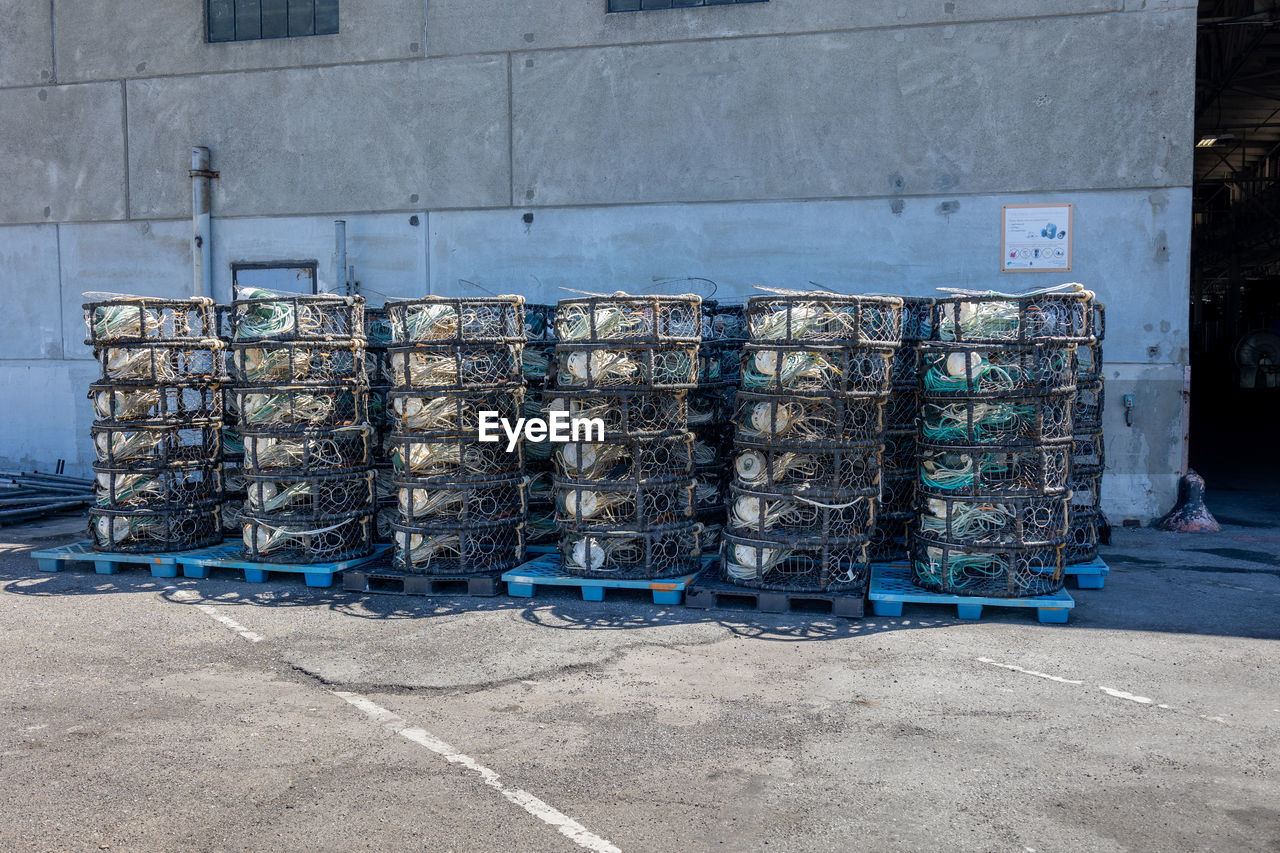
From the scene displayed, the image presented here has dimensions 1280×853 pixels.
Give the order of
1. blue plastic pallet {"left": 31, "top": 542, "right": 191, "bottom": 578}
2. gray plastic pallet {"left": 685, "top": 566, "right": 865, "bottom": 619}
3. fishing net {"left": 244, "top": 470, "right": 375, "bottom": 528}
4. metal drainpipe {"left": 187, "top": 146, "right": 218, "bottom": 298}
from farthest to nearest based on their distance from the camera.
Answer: metal drainpipe {"left": 187, "top": 146, "right": 218, "bottom": 298}
blue plastic pallet {"left": 31, "top": 542, "right": 191, "bottom": 578}
fishing net {"left": 244, "top": 470, "right": 375, "bottom": 528}
gray plastic pallet {"left": 685, "top": 566, "right": 865, "bottom": 619}

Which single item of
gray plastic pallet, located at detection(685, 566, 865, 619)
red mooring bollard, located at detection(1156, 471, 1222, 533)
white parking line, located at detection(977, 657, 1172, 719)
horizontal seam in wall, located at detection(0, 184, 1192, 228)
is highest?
horizontal seam in wall, located at detection(0, 184, 1192, 228)

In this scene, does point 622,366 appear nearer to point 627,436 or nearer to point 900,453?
point 627,436

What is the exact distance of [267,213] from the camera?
1461cm

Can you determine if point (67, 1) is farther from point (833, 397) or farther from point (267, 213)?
point (833, 397)

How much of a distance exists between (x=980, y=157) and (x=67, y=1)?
13.7 meters

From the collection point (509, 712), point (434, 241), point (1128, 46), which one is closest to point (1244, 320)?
point (1128, 46)

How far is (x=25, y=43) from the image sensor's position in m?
15.7

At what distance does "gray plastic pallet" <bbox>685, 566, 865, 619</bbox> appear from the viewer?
8289mm

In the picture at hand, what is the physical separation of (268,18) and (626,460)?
9937 mm

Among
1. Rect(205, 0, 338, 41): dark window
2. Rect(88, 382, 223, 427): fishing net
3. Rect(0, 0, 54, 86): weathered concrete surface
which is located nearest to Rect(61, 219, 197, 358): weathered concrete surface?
Rect(0, 0, 54, 86): weathered concrete surface

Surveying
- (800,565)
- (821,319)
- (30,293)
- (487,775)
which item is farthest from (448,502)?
(30,293)

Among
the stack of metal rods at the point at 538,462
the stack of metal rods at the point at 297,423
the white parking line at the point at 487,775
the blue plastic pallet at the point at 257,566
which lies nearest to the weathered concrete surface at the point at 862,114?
the stack of metal rods at the point at 538,462

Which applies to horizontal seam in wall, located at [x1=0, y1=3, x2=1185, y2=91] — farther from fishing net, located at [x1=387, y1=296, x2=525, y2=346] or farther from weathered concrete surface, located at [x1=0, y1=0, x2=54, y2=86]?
fishing net, located at [x1=387, y1=296, x2=525, y2=346]

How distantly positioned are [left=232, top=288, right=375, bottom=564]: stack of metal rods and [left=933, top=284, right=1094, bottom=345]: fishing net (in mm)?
5594
